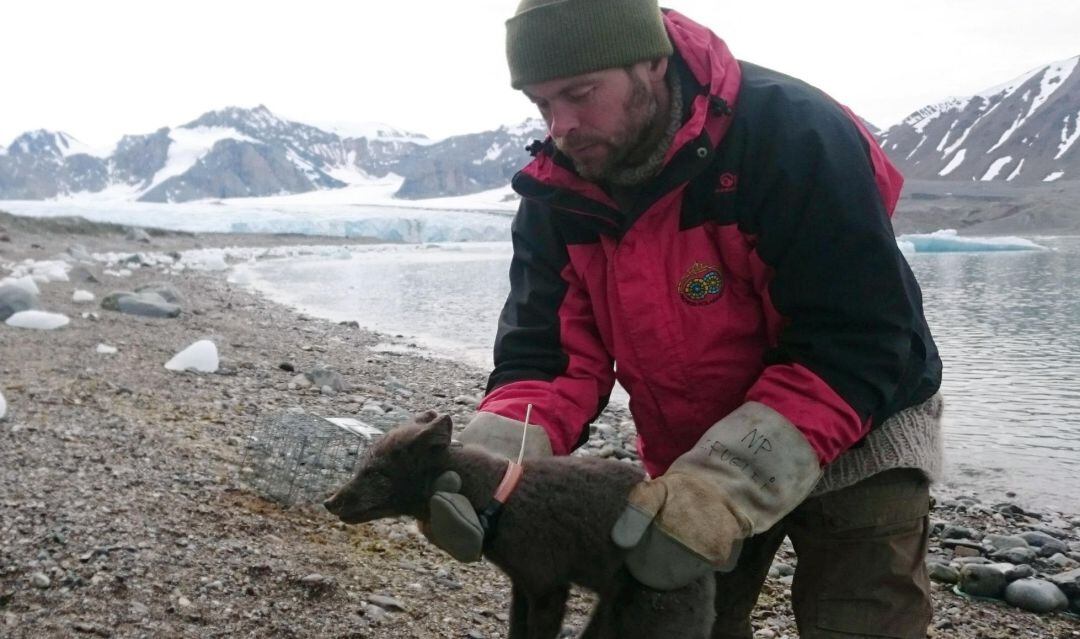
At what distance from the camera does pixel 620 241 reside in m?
2.36

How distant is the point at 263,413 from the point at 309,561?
7.82 ft

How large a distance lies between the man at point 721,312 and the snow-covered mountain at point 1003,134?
107 m

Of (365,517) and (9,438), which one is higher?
(365,517)

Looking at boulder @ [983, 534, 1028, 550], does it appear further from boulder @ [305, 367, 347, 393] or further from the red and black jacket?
boulder @ [305, 367, 347, 393]

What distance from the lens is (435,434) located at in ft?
7.77

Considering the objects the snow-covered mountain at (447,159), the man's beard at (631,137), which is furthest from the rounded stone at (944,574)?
the snow-covered mountain at (447,159)

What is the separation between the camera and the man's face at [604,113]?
226 centimetres

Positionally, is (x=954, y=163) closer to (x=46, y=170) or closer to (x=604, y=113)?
(x=604, y=113)

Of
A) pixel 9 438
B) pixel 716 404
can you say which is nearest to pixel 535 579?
pixel 716 404

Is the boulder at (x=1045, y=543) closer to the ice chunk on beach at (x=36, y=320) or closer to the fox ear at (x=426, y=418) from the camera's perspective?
the fox ear at (x=426, y=418)

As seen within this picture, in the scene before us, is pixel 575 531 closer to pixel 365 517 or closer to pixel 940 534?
pixel 365 517

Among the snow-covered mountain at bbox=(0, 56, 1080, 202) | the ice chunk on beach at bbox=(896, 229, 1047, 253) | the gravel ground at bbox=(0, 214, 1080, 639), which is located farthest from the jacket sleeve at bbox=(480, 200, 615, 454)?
the snow-covered mountain at bbox=(0, 56, 1080, 202)

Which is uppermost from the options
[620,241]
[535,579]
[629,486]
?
[620,241]

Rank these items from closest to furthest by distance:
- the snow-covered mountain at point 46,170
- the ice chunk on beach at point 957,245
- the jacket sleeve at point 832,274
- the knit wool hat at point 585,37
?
1. the jacket sleeve at point 832,274
2. the knit wool hat at point 585,37
3. the ice chunk on beach at point 957,245
4. the snow-covered mountain at point 46,170
